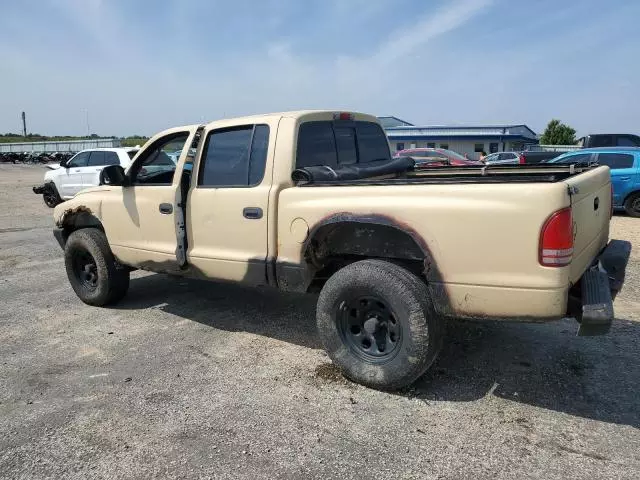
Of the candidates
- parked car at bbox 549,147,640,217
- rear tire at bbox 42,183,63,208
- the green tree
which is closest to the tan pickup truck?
parked car at bbox 549,147,640,217

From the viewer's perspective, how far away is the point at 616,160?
11.8 m

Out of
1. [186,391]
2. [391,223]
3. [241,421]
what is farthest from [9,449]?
[391,223]

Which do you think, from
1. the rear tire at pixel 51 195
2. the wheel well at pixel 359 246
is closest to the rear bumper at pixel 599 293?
the wheel well at pixel 359 246

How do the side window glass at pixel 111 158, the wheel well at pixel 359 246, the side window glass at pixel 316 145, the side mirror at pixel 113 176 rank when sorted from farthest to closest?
the side window glass at pixel 111 158 → the side mirror at pixel 113 176 → the side window glass at pixel 316 145 → the wheel well at pixel 359 246

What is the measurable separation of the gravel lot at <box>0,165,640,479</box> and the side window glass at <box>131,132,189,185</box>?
1.41m

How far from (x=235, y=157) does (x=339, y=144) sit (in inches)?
36.7

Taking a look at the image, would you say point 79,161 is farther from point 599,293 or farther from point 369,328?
point 599,293

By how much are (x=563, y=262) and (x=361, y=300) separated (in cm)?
132

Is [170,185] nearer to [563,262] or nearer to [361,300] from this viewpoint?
[361,300]

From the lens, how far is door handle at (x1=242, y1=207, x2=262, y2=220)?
3.96 metres

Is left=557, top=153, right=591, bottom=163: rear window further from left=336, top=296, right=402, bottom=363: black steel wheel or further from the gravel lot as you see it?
left=336, top=296, right=402, bottom=363: black steel wheel

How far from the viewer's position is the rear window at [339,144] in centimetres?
413

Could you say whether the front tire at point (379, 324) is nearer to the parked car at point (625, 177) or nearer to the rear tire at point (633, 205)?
the parked car at point (625, 177)

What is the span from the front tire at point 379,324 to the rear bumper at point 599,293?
865 millimetres
